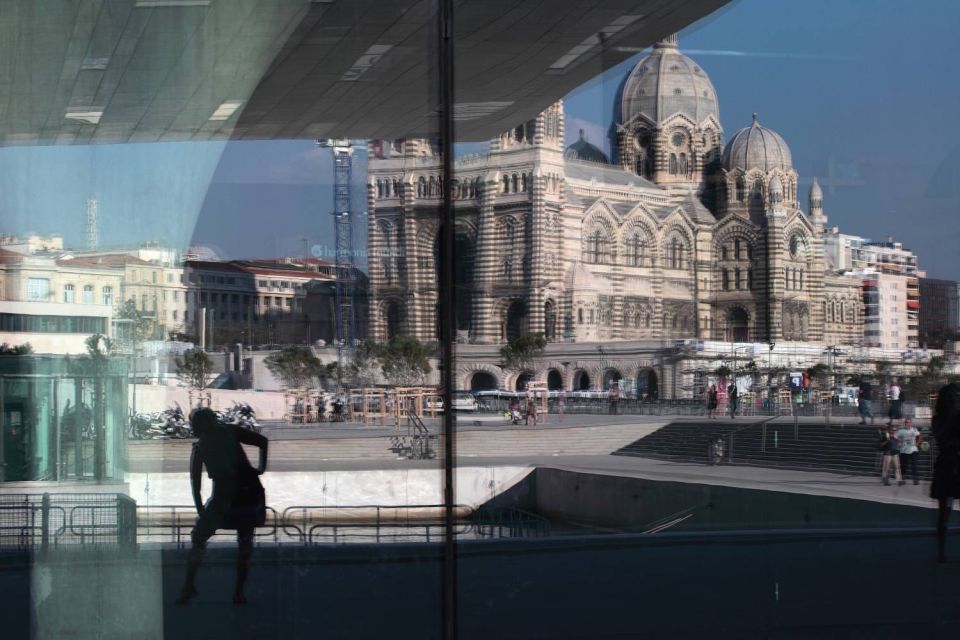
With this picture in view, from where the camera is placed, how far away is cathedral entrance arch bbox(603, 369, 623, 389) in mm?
2748

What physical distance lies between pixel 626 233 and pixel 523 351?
16.2 inches

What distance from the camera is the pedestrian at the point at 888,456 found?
9.61ft

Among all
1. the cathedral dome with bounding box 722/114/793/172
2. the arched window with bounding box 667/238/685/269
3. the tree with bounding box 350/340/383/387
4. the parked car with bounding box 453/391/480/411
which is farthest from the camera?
the arched window with bounding box 667/238/685/269

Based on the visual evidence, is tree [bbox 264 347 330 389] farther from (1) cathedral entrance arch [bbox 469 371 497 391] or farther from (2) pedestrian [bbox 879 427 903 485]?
(2) pedestrian [bbox 879 427 903 485]

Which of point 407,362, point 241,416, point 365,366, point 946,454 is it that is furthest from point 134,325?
point 946,454

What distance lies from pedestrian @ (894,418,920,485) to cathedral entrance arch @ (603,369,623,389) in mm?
809

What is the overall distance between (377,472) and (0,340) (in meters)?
0.88

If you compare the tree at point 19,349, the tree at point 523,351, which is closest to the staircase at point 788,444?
the tree at point 523,351

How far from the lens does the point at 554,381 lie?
2758 mm

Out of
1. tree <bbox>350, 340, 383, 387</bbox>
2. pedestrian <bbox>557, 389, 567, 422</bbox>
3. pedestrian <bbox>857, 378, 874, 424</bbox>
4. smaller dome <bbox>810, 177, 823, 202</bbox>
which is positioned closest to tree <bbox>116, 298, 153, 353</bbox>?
tree <bbox>350, 340, 383, 387</bbox>

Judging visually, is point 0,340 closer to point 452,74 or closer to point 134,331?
point 134,331

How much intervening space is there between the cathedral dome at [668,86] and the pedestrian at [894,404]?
2.88 feet

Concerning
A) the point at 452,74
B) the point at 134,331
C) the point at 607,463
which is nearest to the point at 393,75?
the point at 452,74

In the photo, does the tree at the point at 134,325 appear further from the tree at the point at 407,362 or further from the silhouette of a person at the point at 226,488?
the tree at the point at 407,362
